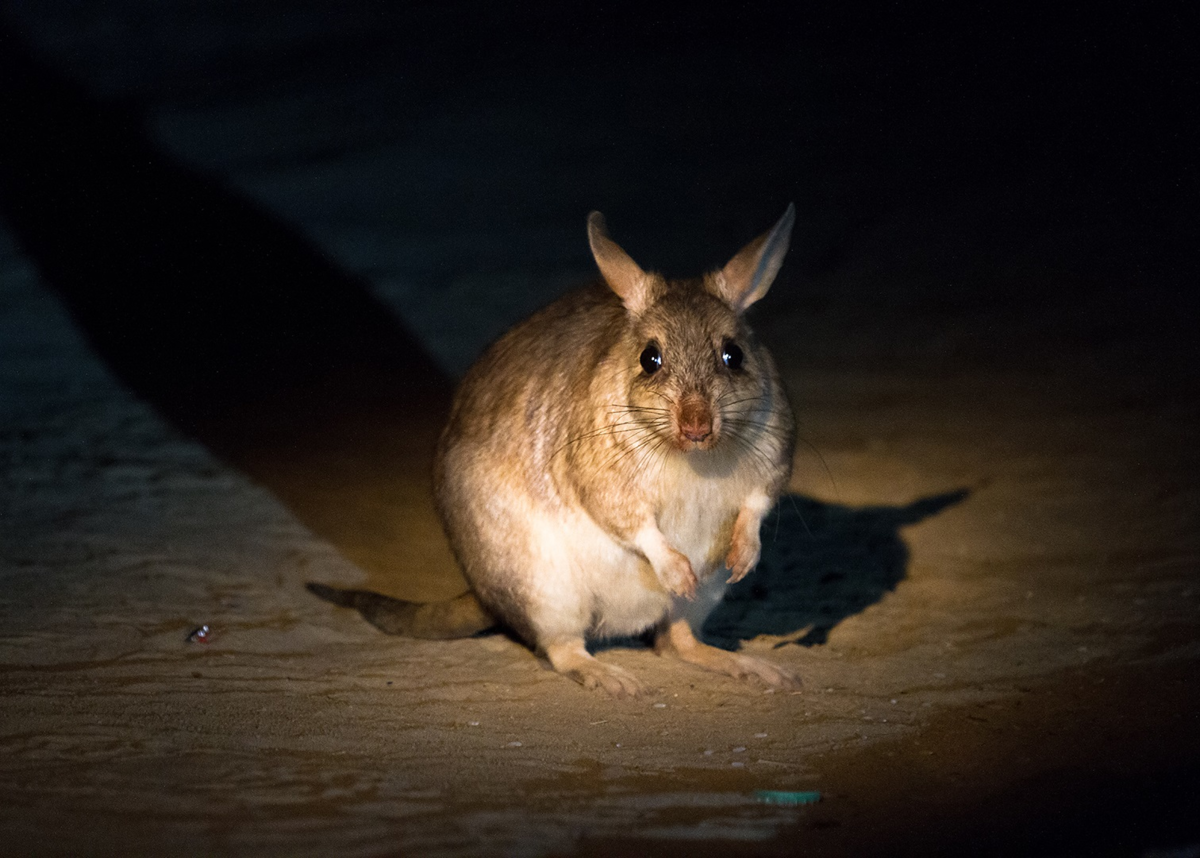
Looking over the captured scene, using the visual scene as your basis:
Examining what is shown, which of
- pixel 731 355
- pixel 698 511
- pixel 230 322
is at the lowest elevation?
pixel 698 511

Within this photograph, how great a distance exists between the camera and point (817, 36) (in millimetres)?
17031

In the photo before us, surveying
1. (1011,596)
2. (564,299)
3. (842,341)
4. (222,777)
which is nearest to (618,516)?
(564,299)

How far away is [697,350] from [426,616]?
1.71 metres

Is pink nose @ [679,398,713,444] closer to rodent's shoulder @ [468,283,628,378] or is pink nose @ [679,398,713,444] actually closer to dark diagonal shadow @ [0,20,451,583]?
rodent's shoulder @ [468,283,628,378]

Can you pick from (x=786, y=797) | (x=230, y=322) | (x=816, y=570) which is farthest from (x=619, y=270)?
(x=230, y=322)

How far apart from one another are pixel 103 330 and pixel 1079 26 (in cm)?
1256

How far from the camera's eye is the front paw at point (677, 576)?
469cm

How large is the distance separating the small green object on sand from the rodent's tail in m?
1.71

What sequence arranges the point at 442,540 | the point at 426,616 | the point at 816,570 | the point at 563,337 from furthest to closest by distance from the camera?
the point at 442,540, the point at 816,570, the point at 426,616, the point at 563,337

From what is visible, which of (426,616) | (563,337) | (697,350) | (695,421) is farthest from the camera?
(426,616)

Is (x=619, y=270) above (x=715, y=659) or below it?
above

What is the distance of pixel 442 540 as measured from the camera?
6.75 metres

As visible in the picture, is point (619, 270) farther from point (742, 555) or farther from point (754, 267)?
point (742, 555)

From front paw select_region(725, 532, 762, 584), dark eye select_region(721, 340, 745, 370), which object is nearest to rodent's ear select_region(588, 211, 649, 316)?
dark eye select_region(721, 340, 745, 370)
